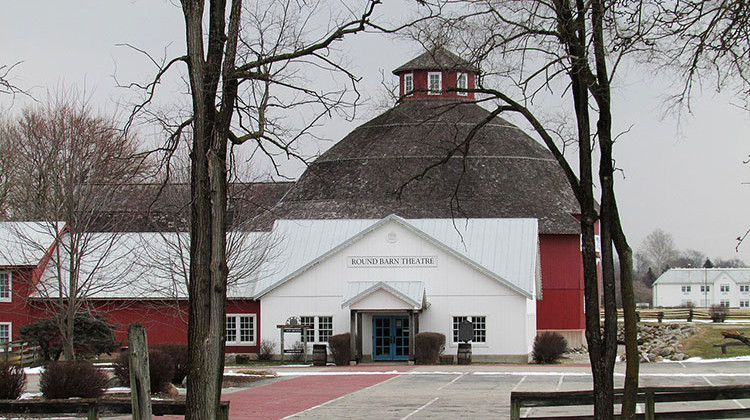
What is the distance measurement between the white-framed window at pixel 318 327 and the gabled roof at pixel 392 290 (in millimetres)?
1756

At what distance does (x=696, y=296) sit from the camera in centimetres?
16125

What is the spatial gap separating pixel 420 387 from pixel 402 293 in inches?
570

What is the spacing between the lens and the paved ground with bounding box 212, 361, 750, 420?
23.6 m

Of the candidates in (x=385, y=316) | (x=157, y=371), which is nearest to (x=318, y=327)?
(x=385, y=316)

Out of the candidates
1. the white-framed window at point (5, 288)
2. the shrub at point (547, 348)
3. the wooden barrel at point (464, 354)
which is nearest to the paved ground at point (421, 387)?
the wooden barrel at point (464, 354)

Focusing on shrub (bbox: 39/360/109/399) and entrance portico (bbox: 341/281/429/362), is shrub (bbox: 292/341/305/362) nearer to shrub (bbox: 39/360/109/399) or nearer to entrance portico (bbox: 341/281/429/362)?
entrance portico (bbox: 341/281/429/362)

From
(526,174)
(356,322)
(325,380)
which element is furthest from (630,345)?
(526,174)

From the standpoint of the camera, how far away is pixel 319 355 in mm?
43969

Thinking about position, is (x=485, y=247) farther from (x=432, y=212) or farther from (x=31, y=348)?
(x=31, y=348)

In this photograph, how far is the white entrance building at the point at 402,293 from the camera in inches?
1790

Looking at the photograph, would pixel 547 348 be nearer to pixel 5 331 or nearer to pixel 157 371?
pixel 157 371

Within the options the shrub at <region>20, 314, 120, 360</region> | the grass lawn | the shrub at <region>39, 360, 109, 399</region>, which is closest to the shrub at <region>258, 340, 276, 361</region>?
the shrub at <region>20, 314, 120, 360</region>

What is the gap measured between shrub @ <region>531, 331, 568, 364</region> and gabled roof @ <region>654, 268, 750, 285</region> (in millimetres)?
119977

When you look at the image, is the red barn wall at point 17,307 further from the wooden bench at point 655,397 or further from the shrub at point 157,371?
the wooden bench at point 655,397
